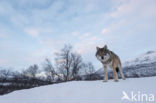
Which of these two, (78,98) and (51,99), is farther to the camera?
(51,99)

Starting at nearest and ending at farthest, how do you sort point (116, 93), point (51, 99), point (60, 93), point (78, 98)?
point (116, 93) < point (78, 98) < point (51, 99) < point (60, 93)

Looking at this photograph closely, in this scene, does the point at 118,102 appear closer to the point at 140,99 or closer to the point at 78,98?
the point at 140,99

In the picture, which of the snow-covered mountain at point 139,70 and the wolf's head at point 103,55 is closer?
the wolf's head at point 103,55

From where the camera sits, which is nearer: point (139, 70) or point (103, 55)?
point (103, 55)

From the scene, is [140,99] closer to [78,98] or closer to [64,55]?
[78,98]

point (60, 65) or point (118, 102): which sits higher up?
point (60, 65)

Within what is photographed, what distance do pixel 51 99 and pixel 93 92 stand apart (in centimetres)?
122

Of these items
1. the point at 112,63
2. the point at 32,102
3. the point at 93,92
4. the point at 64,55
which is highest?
the point at 64,55

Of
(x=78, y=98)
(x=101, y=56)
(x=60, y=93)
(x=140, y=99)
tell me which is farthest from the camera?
(x=101, y=56)

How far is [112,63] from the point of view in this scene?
431 centimetres

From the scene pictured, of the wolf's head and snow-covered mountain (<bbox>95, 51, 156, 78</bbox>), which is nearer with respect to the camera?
the wolf's head

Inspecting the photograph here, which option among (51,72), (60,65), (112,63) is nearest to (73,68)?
(60,65)

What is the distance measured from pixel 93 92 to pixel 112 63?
162 cm

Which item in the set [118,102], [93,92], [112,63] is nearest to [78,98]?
[93,92]
